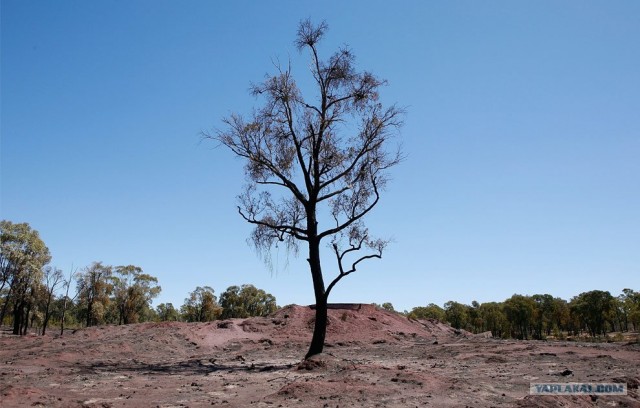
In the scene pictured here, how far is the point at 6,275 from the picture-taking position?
44844 millimetres

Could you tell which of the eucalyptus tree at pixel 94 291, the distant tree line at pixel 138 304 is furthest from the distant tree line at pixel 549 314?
the eucalyptus tree at pixel 94 291

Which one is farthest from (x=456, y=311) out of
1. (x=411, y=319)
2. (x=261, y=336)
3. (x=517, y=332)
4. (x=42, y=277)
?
(x=42, y=277)

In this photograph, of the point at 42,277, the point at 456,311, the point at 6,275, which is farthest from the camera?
the point at 456,311

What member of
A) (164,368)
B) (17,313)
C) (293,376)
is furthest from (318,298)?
(17,313)

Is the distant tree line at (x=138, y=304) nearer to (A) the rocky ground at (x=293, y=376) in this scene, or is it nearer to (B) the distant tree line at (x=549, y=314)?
(B) the distant tree line at (x=549, y=314)

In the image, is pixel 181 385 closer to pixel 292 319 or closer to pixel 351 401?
pixel 351 401

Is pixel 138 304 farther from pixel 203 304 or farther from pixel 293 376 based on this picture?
pixel 293 376

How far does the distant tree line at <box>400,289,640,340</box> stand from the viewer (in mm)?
73750

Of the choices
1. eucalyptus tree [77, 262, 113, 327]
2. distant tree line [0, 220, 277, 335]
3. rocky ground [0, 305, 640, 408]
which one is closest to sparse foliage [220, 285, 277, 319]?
distant tree line [0, 220, 277, 335]

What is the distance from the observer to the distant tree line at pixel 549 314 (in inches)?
2904

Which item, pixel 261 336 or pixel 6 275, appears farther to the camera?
pixel 6 275

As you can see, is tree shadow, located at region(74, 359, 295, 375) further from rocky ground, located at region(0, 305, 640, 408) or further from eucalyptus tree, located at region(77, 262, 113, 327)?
eucalyptus tree, located at region(77, 262, 113, 327)

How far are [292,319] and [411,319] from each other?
15180 mm

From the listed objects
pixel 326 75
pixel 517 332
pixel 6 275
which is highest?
pixel 326 75
